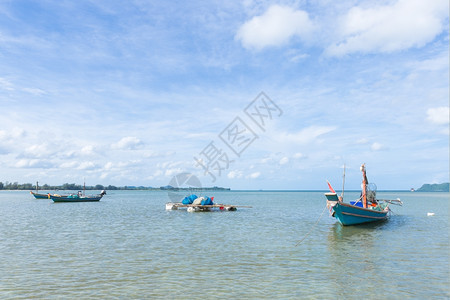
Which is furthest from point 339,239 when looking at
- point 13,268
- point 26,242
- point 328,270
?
point 26,242

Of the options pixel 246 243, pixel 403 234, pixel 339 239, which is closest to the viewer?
pixel 246 243

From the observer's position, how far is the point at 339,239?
26.0 m

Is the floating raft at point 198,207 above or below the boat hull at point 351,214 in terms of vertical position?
below

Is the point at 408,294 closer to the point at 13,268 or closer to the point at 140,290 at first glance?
the point at 140,290

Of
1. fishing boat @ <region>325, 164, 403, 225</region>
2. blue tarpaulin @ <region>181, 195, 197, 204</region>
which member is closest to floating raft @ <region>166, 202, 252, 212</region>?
blue tarpaulin @ <region>181, 195, 197, 204</region>

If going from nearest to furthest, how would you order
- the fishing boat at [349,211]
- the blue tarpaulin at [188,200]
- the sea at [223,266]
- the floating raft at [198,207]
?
the sea at [223,266] < the fishing boat at [349,211] < the floating raft at [198,207] < the blue tarpaulin at [188,200]

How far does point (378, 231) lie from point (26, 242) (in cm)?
3094

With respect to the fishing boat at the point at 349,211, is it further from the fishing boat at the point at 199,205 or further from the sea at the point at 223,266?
the fishing boat at the point at 199,205

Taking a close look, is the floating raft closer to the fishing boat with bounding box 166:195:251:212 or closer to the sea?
the fishing boat with bounding box 166:195:251:212

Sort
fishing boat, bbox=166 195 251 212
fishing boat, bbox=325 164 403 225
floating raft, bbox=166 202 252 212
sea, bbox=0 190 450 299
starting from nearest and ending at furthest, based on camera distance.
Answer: sea, bbox=0 190 450 299
fishing boat, bbox=325 164 403 225
floating raft, bbox=166 202 252 212
fishing boat, bbox=166 195 251 212

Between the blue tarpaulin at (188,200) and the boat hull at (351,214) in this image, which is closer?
the boat hull at (351,214)

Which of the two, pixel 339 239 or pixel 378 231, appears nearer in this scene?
pixel 339 239

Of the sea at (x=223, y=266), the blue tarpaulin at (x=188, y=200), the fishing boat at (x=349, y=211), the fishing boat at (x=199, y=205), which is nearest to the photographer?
the sea at (x=223, y=266)

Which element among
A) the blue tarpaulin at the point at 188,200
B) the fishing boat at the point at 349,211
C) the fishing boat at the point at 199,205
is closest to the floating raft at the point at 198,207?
the fishing boat at the point at 199,205
